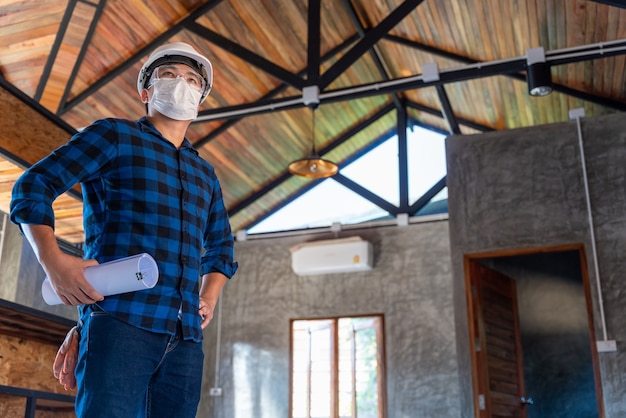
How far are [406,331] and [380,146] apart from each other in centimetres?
251

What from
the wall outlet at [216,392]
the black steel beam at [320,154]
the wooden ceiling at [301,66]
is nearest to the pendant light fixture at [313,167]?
the wooden ceiling at [301,66]

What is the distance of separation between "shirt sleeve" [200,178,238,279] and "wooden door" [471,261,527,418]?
187 inches

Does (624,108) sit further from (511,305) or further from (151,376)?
(151,376)

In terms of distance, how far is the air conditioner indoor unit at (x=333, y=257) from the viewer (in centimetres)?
894

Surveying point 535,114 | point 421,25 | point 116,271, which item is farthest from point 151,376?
point 535,114

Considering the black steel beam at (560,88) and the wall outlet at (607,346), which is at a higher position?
the black steel beam at (560,88)

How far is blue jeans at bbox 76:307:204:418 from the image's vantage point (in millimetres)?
1158

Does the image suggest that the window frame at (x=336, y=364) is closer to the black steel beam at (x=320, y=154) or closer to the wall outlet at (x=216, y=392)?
the wall outlet at (x=216, y=392)

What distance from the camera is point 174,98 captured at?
146cm

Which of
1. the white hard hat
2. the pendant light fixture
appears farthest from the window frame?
the white hard hat

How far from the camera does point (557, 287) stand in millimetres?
8102

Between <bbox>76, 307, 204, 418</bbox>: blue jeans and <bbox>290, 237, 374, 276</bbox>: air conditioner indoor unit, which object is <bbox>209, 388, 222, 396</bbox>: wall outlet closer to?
<bbox>290, 237, 374, 276</bbox>: air conditioner indoor unit

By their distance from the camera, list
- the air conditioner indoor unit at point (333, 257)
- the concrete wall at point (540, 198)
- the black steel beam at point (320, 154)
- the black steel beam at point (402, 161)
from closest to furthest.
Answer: the concrete wall at point (540, 198)
the air conditioner indoor unit at point (333, 257)
the black steel beam at point (402, 161)
the black steel beam at point (320, 154)

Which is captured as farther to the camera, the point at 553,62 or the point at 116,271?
the point at 553,62
